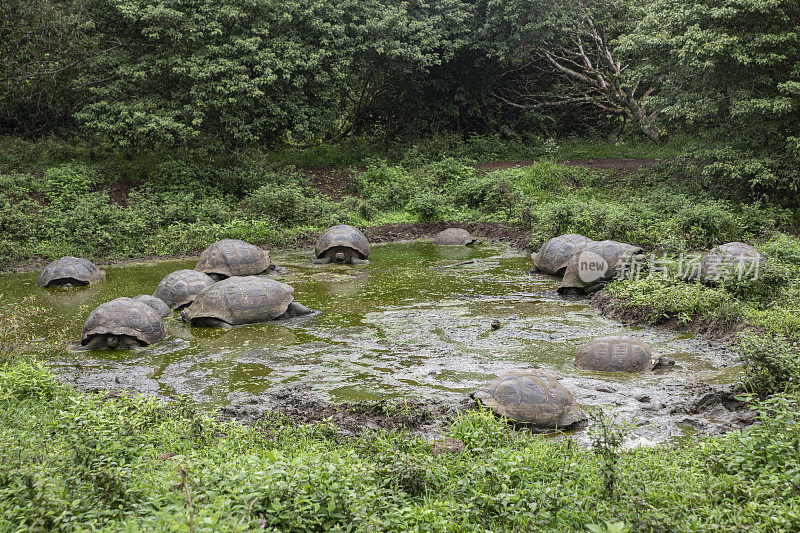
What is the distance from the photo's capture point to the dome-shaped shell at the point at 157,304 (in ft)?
28.2

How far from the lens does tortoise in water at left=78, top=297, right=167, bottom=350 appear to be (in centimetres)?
744

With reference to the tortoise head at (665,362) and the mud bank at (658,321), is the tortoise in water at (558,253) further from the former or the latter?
the tortoise head at (665,362)

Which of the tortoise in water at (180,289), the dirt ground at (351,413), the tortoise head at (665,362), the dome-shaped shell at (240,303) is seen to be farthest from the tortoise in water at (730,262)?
the tortoise in water at (180,289)

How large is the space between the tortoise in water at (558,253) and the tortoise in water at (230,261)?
526 cm

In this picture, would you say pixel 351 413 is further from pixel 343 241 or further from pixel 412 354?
pixel 343 241

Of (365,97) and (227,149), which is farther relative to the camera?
(365,97)

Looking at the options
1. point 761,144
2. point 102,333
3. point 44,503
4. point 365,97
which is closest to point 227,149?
point 365,97

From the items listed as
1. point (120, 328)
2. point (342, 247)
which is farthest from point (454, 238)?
point (120, 328)

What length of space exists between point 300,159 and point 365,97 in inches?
181

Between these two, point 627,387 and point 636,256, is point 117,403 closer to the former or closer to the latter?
point 627,387

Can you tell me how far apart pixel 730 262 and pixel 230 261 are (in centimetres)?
824

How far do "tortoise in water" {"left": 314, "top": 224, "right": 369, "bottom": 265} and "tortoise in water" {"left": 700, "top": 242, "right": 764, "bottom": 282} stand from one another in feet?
21.6

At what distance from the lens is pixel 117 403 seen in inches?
193

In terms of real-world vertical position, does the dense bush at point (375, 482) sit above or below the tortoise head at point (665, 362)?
above
